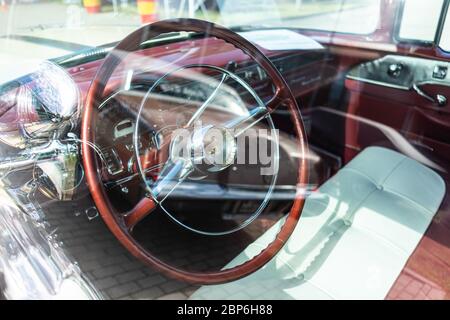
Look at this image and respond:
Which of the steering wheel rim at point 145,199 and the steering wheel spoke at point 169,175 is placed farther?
the steering wheel spoke at point 169,175

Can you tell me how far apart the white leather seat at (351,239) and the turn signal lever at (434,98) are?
61 cm

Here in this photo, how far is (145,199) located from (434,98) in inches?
74.6

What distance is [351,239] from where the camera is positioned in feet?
5.05

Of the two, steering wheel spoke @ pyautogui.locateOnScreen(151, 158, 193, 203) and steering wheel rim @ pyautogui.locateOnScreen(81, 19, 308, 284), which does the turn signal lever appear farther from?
steering wheel spoke @ pyautogui.locateOnScreen(151, 158, 193, 203)

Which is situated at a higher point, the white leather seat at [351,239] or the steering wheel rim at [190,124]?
the steering wheel rim at [190,124]

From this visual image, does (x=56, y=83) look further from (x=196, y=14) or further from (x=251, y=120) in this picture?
(x=196, y=14)

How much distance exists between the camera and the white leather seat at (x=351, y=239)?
1358 mm

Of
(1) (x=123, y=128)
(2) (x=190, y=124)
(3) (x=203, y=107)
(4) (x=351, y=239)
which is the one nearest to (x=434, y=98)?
(4) (x=351, y=239)

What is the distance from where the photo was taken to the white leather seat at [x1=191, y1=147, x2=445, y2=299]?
53.5 inches

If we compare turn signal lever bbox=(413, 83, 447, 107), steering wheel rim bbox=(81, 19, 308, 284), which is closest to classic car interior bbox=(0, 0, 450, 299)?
steering wheel rim bbox=(81, 19, 308, 284)

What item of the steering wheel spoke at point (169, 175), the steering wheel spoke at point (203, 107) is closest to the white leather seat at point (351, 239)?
the steering wheel spoke at point (169, 175)

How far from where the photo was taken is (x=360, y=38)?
2.69 meters

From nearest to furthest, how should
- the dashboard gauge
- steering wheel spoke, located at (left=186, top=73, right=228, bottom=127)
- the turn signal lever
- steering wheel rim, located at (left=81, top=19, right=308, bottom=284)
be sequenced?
steering wheel rim, located at (left=81, top=19, right=308, bottom=284)
the dashboard gauge
steering wheel spoke, located at (left=186, top=73, right=228, bottom=127)
the turn signal lever

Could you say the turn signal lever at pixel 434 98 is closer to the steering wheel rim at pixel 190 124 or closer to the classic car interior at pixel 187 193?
the classic car interior at pixel 187 193
